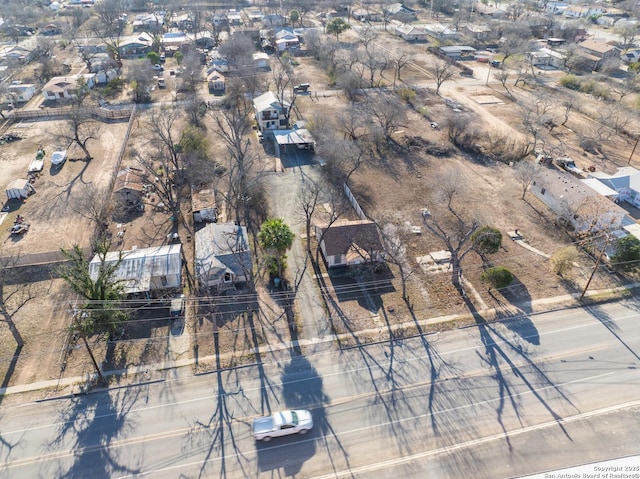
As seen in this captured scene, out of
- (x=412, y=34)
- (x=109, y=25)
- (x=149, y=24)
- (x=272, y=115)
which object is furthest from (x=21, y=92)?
(x=412, y=34)

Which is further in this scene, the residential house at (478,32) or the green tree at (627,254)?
the residential house at (478,32)

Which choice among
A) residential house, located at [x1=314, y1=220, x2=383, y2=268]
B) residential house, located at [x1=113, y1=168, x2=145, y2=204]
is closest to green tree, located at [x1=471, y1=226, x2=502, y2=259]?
residential house, located at [x1=314, y1=220, x2=383, y2=268]

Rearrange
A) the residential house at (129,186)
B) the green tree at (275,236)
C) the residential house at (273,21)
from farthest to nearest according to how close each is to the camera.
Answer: the residential house at (273,21) → the residential house at (129,186) → the green tree at (275,236)

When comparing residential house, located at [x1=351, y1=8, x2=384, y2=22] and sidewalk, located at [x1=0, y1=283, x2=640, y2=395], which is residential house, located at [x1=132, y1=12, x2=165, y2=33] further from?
sidewalk, located at [x1=0, y1=283, x2=640, y2=395]

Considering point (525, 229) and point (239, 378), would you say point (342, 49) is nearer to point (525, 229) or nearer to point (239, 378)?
point (525, 229)

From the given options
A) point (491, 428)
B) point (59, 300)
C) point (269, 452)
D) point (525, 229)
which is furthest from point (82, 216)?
point (525, 229)

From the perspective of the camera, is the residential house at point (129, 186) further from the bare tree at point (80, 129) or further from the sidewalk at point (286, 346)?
the sidewalk at point (286, 346)

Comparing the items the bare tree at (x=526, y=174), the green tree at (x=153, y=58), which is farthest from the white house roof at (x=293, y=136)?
the green tree at (x=153, y=58)
